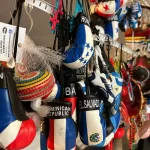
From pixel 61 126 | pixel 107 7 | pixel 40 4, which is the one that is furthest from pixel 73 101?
pixel 107 7

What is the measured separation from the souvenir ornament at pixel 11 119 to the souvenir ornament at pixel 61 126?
0.22 ft

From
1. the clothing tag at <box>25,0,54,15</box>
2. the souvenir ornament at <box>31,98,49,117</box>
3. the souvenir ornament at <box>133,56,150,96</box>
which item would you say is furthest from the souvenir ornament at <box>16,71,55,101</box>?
the souvenir ornament at <box>133,56,150,96</box>

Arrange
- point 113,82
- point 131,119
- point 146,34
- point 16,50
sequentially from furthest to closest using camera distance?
point 146,34 < point 131,119 < point 113,82 < point 16,50

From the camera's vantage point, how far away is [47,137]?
1.56 feet

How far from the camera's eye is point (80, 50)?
49cm

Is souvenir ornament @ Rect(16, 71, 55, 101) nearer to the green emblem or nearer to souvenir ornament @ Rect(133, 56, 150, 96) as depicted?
the green emblem

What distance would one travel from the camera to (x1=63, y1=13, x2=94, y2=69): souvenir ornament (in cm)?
49

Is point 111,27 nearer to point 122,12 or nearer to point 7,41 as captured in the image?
point 122,12

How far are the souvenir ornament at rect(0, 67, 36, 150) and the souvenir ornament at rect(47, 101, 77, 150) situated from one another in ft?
0.22

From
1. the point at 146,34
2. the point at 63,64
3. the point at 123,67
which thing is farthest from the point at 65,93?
the point at 146,34

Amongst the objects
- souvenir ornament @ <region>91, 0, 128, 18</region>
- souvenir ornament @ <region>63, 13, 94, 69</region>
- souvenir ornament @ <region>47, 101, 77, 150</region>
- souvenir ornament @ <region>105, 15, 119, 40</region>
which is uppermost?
souvenir ornament @ <region>91, 0, 128, 18</region>

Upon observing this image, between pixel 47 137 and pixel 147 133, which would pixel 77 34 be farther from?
pixel 147 133

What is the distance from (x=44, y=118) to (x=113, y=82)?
0.66 ft

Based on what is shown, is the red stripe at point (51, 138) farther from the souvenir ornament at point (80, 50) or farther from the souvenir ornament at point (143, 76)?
the souvenir ornament at point (143, 76)
